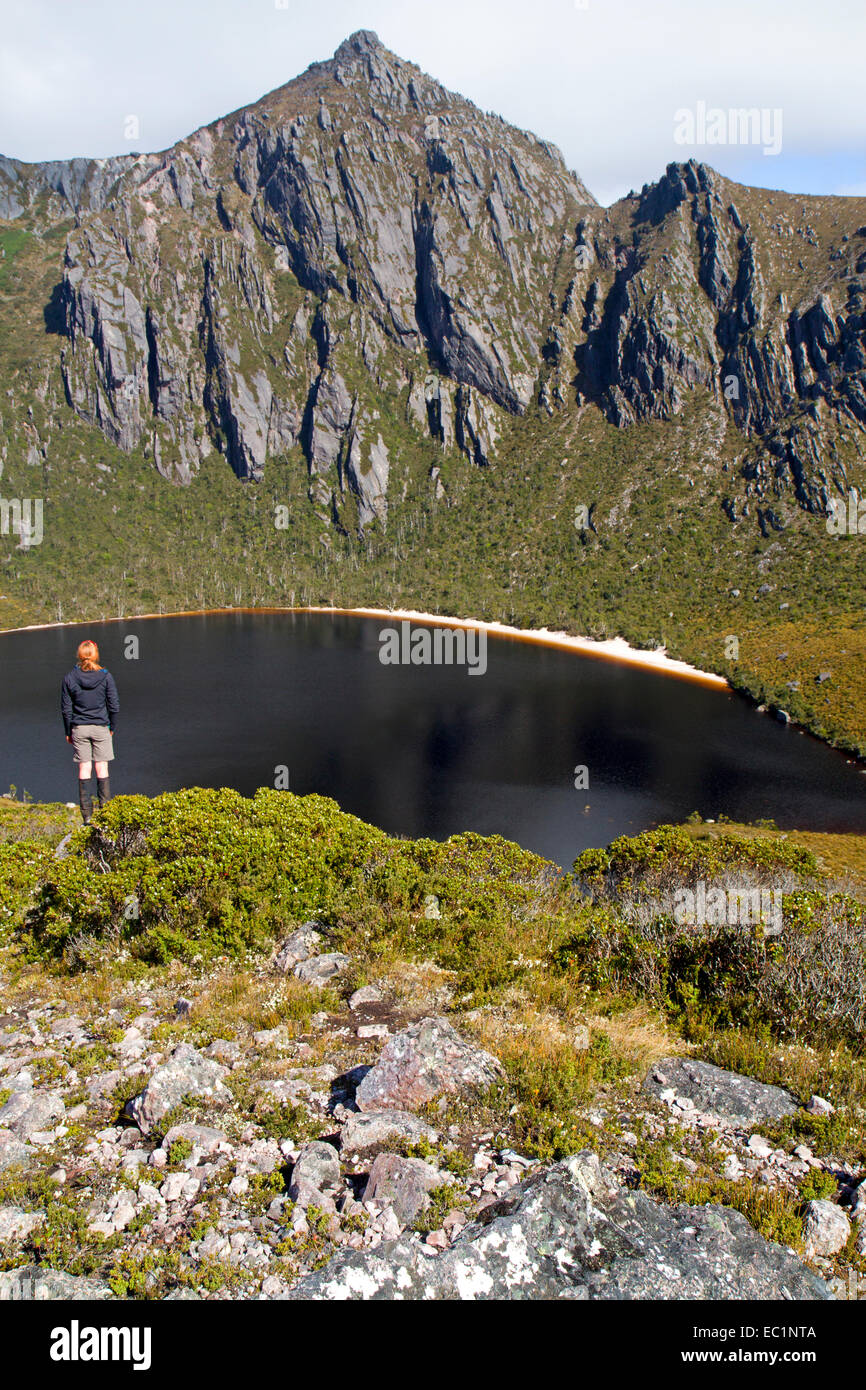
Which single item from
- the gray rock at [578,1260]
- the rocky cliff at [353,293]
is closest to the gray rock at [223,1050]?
the gray rock at [578,1260]

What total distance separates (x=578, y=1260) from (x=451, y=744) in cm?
4898

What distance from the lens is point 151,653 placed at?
288 ft

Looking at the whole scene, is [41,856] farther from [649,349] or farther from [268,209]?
[268,209]

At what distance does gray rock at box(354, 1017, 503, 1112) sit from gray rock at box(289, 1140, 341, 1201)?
2.40 feet

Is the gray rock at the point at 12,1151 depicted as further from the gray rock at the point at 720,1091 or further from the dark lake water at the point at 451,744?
the dark lake water at the point at 451,744

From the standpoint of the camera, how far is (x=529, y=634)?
106 m

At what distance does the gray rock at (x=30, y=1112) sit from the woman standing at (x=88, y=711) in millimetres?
8044

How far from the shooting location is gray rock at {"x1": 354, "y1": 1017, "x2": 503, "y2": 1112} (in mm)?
7027

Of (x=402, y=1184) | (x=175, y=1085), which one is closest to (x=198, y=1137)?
(x=175, y=1085)

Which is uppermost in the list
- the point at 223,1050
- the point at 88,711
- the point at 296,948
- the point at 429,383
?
the point at 429,383

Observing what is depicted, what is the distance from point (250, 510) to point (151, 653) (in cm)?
8228

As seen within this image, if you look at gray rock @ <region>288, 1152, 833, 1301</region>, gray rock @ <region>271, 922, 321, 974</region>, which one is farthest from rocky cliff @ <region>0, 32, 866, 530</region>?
gray rock @ <region>288, 1152, 833, 1301</region>

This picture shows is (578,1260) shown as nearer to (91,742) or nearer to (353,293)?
(91,742)

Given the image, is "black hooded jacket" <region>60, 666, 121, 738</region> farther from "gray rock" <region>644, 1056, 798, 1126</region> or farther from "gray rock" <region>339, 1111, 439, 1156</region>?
"gray rock" <region>644, 1056, 798, 1126</region>
